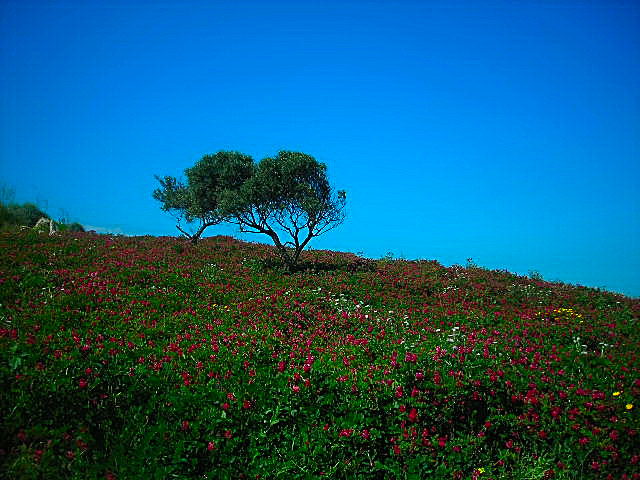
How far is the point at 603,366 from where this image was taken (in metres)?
11.2

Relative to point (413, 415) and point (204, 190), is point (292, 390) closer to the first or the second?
point (413, 415)

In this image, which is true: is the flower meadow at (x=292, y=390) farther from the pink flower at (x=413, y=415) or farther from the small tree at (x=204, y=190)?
the small tree at (x=204, y=190)

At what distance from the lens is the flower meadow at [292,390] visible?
7.51m

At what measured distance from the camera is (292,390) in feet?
29.1

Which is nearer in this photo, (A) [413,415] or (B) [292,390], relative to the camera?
(A) [413,415]

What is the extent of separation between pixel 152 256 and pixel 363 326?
43.6 feet

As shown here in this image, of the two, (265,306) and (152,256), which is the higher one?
(152,256)

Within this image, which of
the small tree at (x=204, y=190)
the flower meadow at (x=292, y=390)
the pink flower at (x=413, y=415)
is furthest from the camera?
the small tree at (x=204, y=190)

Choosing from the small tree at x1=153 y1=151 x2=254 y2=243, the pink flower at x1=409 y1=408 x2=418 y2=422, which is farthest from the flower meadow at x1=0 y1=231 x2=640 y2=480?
the small tree at x1=153 y1=151 x2=254 y2=243

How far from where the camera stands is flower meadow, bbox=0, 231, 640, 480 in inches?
296

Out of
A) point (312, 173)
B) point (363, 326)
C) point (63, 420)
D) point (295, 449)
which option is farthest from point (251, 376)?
point (312, 173)

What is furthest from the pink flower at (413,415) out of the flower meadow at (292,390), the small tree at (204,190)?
the small tree at (204,190)

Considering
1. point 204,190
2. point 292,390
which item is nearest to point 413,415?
point 292,390

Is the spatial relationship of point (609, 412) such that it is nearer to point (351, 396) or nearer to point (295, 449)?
point (351, 396)
